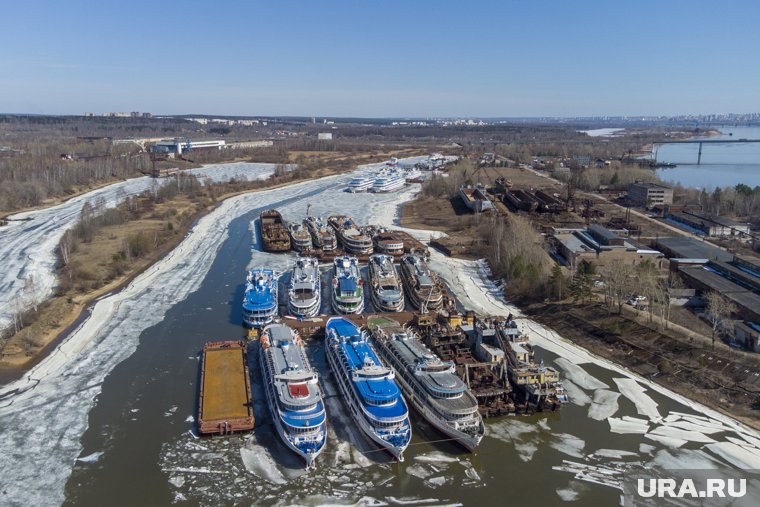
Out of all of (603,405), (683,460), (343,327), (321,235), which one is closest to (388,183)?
(321,235)

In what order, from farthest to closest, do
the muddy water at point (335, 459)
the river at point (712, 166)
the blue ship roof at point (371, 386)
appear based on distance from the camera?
the river at point (712, 166) < the blue ship roof at point (371, 386) < the muddy water at point (335, 459)

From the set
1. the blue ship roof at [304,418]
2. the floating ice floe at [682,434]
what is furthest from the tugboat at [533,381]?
the blue ship roof at [304,418]

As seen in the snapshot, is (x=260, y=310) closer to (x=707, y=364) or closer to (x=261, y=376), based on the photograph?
(x=261, y=376)

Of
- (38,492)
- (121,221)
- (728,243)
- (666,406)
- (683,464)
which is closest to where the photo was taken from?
(38,492)

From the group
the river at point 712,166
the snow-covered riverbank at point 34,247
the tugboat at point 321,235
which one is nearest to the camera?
the snow-covered riverbank at point 34,247

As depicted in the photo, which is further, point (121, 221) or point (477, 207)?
point (477, 207)

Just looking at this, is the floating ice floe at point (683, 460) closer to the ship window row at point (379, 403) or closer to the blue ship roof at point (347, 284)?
the ship window row at point (379, 403)

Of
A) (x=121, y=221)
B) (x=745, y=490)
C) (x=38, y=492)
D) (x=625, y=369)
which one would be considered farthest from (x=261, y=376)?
(x=121, y=221)
